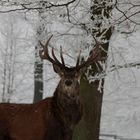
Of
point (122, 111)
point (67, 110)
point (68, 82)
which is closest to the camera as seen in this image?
point (68, 82)

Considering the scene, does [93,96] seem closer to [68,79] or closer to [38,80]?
[68,79]

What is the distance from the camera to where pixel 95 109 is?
12.1 meters

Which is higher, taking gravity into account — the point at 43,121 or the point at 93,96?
the point at 93,96

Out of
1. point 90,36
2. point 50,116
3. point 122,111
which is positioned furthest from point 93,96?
point 122,111

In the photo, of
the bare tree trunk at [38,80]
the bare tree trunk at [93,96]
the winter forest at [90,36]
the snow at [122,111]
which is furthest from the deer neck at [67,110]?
the snow at [122,111]

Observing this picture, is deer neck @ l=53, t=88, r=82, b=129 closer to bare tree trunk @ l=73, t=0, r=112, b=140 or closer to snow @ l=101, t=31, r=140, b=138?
bare tree trunk @ l=73, t=0, r=112, b=140

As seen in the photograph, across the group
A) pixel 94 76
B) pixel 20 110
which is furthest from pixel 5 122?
pixel 94 76

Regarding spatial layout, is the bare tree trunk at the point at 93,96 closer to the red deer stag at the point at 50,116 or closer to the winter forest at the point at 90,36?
the winter forest at the point at 90,36

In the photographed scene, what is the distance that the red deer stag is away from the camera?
9.36 meters

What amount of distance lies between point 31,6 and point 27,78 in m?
15.5

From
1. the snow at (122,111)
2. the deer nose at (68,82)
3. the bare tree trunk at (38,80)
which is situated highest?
the deer nose at (68,82)

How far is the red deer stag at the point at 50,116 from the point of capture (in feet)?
30.7

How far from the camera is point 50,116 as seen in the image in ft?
31.6

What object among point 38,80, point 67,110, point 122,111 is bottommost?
point 122,111
